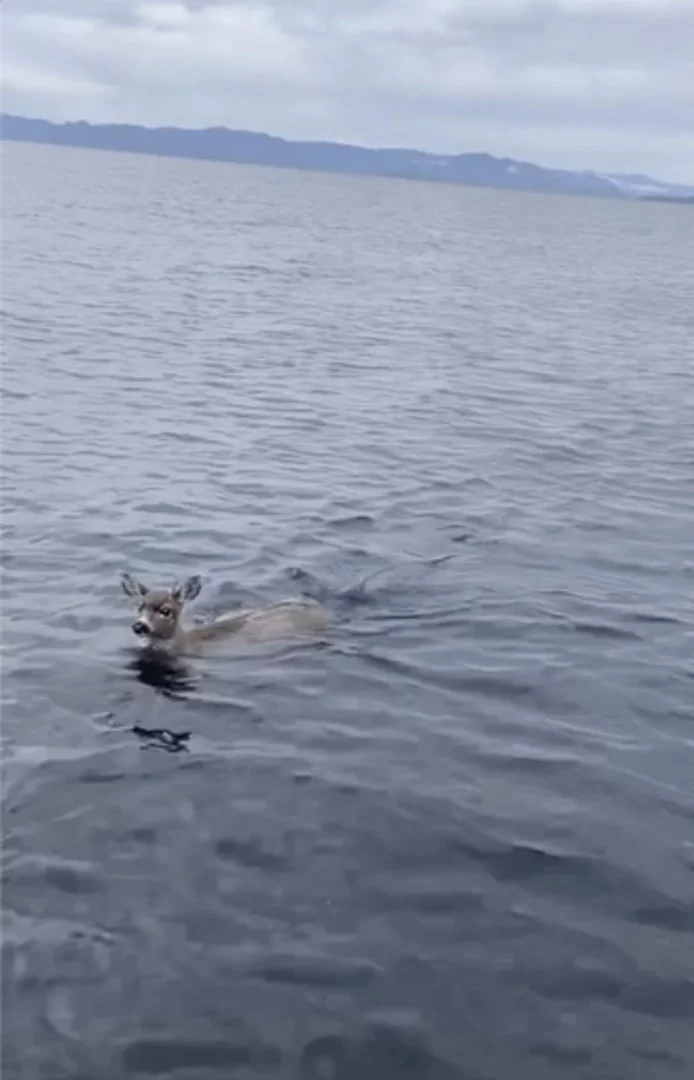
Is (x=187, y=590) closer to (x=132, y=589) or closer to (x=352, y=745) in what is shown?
(x=132, y=589)

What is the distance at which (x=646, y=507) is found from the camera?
2539cm

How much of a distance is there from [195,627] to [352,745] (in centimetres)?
378

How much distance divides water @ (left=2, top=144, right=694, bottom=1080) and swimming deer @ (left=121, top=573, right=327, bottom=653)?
0.35m

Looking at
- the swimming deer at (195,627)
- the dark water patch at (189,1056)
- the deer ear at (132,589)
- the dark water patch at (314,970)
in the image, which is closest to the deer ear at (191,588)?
the swimming deer at (195,627)

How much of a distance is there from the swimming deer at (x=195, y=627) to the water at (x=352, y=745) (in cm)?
35

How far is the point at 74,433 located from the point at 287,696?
→ 14351mm

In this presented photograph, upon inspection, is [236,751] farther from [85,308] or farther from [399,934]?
[85,308]

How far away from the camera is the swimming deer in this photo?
1636cm

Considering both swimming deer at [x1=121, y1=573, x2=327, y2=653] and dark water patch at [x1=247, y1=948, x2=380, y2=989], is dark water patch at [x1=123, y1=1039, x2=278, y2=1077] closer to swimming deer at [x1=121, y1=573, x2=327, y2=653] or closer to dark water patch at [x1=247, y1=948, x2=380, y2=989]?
dark water patch at [x1=247, y1=948, x2=380, y2=989]

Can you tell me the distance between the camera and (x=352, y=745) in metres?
14.4

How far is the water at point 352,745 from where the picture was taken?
10.0 meters

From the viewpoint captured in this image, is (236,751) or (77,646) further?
(77,646)

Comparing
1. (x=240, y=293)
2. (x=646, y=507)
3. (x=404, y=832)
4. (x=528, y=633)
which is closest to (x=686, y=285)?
(x=240, y=293)

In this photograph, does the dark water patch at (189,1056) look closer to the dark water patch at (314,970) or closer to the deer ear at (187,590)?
the dark water patch at (314,970)
